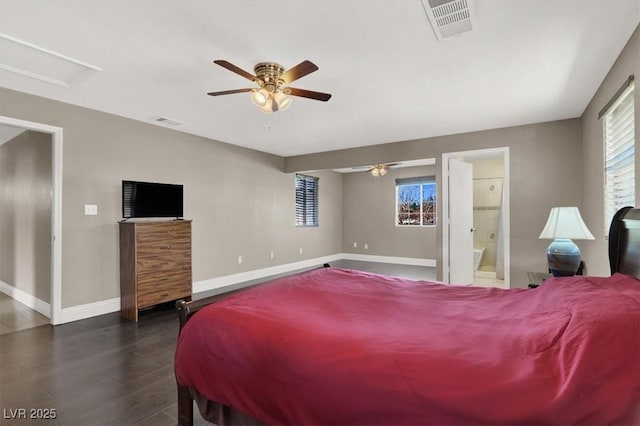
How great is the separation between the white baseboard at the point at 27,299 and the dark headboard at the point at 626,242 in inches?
219

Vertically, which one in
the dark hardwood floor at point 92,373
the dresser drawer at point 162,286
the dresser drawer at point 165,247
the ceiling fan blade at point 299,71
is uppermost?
the ceiling fan blade at point 299,71

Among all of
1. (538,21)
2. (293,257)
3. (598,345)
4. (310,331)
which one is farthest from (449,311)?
(293,257)

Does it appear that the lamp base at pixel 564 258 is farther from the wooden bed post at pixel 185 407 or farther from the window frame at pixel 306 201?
the window frame at pixel 306 201

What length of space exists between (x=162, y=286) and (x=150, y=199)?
120 centimetres

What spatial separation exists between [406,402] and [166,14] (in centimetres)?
249

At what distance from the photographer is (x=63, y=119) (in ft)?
11.8

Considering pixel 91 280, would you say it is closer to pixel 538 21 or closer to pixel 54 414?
pixel 54 414

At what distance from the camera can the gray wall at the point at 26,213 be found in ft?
13.0

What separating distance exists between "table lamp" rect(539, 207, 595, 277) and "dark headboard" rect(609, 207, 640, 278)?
2.43ft

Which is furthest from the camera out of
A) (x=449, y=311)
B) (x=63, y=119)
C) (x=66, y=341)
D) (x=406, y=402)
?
(x=63, y=119)

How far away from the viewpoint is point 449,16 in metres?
1.98

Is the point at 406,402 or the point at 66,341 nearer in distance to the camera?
the point at 406,402

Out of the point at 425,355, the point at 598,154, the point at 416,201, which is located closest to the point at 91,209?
the point at 425,355

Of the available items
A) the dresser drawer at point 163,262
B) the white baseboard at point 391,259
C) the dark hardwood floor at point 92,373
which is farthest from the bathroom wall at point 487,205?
the dark hardwood floor at point 92,373
